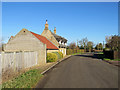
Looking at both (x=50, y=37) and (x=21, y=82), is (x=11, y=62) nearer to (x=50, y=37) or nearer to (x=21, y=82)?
(x=21, y=82)

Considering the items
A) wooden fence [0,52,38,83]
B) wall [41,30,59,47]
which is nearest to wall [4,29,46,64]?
wooden fence [0,52,38,83]

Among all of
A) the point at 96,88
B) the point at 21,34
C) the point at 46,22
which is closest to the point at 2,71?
the point at 96,88

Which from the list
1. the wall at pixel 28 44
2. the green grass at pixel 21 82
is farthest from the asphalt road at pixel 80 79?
the wall at pixel 28 44

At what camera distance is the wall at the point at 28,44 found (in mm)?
17263

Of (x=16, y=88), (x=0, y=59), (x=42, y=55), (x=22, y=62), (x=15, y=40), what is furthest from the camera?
(x=15, y=40)

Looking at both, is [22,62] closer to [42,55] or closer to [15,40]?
[42,55]

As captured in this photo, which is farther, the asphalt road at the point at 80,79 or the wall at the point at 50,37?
the wall at the point at 50,37

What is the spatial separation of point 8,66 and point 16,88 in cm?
357

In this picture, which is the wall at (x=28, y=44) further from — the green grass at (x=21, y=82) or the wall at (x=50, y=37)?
the wall at (x=50, y=37)

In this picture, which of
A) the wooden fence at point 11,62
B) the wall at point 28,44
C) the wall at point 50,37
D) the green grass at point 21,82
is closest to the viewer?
the green grass at point 21,82

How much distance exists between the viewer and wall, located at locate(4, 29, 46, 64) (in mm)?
17263

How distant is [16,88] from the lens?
5.50m

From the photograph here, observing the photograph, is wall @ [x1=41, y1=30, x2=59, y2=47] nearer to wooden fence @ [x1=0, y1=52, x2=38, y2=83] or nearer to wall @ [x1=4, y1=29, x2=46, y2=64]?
wall @ [x1=4, y1=29, x2=46, y2=64]

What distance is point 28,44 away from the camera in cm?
1866
